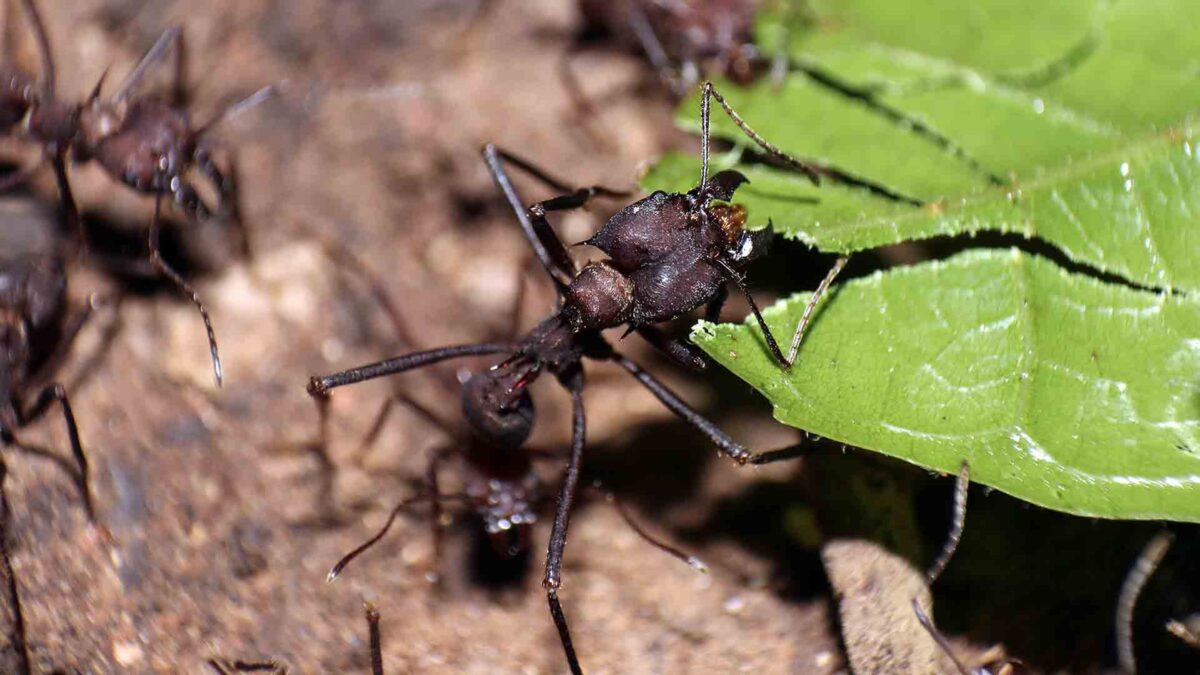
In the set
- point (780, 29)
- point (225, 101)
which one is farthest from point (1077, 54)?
point (225, 101)

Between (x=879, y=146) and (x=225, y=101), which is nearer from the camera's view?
(x=879, y=146)

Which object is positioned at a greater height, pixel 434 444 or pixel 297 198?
pixel 297 198

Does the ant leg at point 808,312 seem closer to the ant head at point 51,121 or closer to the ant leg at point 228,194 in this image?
the ant leg at point 228,194

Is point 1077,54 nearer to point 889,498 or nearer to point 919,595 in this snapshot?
point 889,498

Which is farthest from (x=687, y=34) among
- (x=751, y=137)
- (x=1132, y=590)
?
(x=1132, y=590)

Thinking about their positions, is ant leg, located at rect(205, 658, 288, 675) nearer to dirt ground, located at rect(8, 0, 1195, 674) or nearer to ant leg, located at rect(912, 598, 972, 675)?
dirt ground, located at rect(8, 0, 1195, 674)
